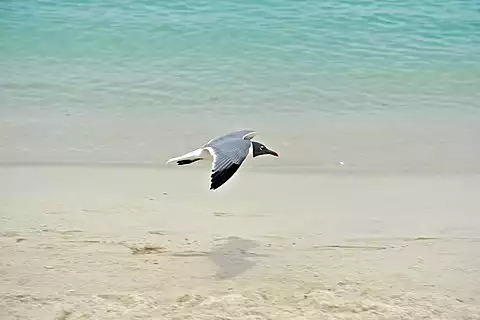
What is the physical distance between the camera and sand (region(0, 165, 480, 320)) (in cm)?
338

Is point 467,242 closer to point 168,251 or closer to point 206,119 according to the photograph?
→ point 168,251

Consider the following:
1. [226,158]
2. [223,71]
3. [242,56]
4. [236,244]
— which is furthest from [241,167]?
[242,56]

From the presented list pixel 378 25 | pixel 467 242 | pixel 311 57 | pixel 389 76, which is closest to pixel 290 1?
pixel 378 25

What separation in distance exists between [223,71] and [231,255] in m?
3.72

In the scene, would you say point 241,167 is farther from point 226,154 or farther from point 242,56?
point 242,56

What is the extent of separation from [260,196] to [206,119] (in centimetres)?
159

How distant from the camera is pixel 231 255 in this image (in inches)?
153

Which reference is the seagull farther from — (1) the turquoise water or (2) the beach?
(1) the turquoise water

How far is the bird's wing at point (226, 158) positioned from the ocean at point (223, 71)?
1339mm

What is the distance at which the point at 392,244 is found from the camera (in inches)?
161

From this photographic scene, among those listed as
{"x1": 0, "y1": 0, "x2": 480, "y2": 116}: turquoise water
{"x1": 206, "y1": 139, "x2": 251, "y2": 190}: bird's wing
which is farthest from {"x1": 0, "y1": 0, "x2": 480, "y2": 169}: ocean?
{"x1": 206, "y1": 139, "x2": 251, "y2": 190}: bird's wing

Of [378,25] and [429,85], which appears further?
[378,25]

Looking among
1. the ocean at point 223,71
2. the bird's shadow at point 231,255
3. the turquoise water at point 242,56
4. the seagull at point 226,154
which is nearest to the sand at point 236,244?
the bird's shadow at point 231,255

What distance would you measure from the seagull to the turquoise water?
190 cm
